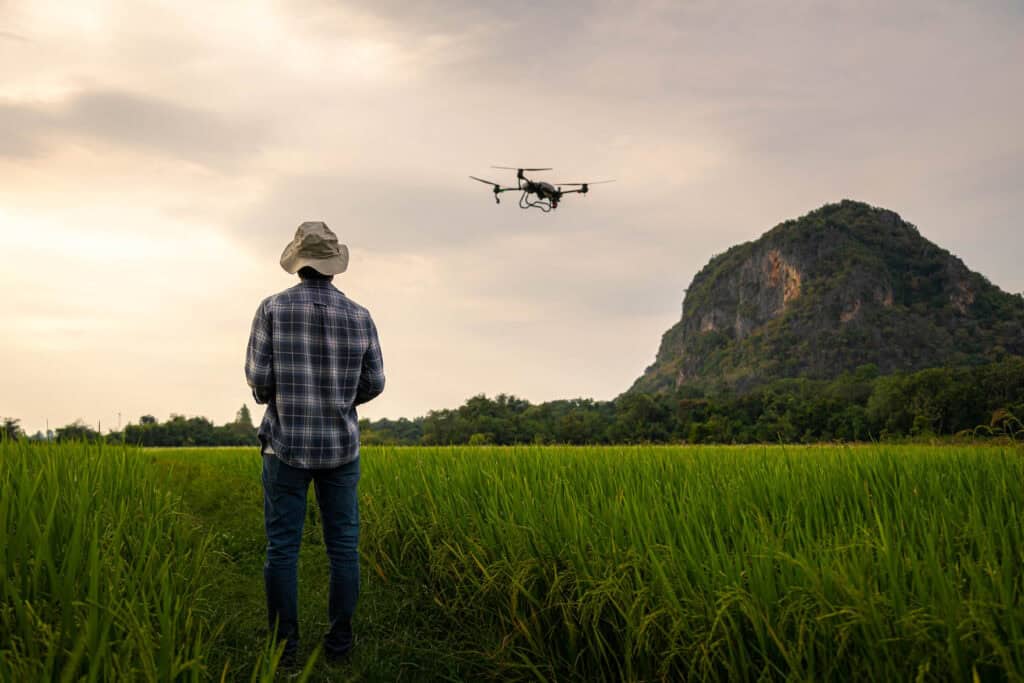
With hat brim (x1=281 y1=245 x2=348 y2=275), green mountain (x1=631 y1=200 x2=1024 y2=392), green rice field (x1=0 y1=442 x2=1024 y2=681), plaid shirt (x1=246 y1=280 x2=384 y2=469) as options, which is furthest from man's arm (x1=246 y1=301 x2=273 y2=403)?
green mountain (x1=631 y1=200 x2=1024 y2=392)

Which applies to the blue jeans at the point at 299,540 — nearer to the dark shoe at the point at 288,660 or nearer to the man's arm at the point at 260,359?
the dark shoe at the point at 288,660

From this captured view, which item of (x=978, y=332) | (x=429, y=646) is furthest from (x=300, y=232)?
(x=978, y=332)

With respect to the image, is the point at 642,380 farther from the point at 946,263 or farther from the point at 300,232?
the point at 300,232

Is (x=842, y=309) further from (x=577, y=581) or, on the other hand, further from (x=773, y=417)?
(x=577, y=581)

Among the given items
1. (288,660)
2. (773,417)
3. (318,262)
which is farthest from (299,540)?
(773,417)

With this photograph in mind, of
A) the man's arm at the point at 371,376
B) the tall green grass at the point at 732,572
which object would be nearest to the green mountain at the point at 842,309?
the tall green grass at the point at 732,572

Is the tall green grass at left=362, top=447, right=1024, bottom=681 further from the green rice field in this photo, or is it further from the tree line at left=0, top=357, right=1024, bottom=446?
the tree line at left=0, top=357, right=1024, bottom=446

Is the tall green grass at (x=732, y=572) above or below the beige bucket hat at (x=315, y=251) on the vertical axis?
below
